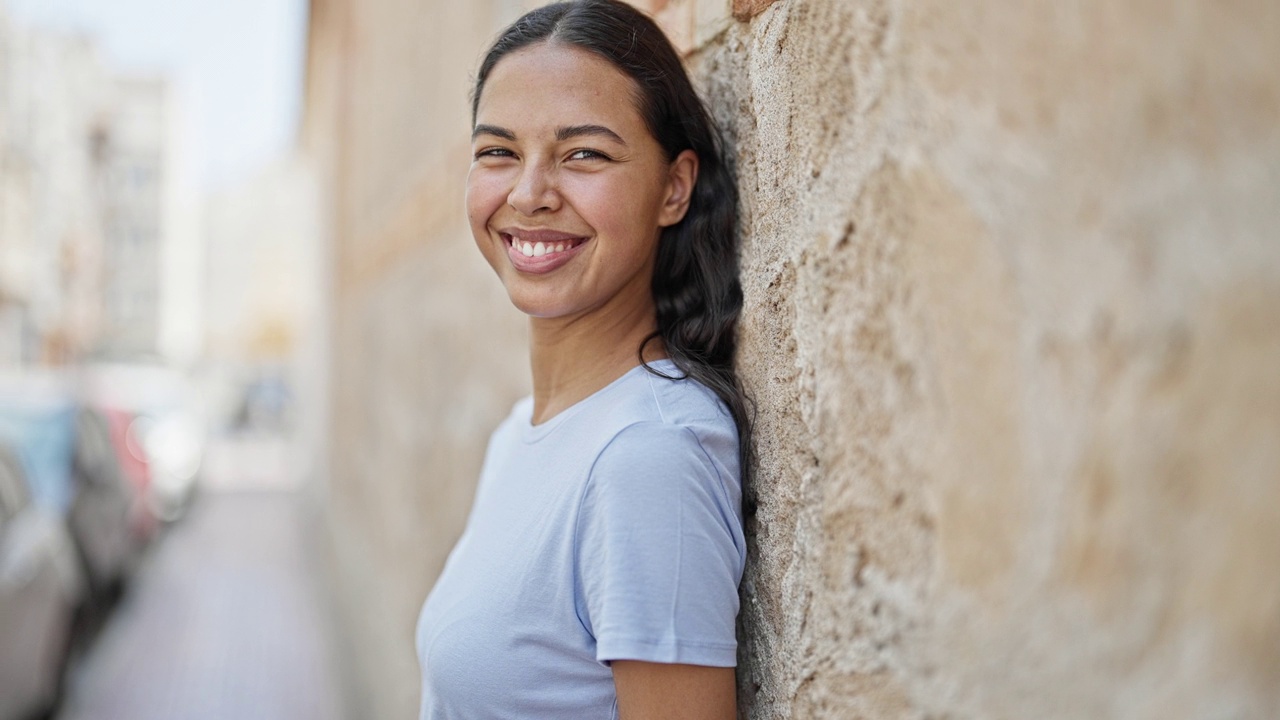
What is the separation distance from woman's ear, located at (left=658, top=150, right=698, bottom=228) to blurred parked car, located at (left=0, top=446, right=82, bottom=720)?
4067 mm

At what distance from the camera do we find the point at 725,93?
4.93 feet

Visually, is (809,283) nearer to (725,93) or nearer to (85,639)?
(725,93)

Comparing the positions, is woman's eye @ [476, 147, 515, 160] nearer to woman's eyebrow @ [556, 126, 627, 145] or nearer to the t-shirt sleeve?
woman's eyebrow @ [556, 126, 627, 145]

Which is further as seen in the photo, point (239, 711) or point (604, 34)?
point (239, 711)

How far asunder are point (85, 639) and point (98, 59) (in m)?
31.4

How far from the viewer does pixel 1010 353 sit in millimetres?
811

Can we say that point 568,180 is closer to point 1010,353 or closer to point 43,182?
point 1010,353

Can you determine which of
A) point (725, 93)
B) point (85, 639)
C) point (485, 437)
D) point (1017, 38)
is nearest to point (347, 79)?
point (85, 639)

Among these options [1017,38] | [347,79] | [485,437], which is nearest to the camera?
[1017,38]

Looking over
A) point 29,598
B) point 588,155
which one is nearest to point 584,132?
point 588,155

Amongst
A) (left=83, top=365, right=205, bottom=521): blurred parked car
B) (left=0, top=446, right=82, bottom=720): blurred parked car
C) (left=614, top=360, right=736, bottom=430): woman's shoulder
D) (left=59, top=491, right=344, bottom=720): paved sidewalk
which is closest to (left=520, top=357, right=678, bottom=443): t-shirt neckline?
(left=614, top=360, right=736, bottom=430): woman's shoulder

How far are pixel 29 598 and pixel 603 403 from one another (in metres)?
4.27

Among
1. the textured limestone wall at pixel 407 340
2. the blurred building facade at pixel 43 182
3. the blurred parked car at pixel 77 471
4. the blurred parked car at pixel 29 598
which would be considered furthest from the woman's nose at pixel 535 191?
the blurred building facade at pixel 43 182

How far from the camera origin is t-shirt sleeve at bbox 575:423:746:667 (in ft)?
3.70
